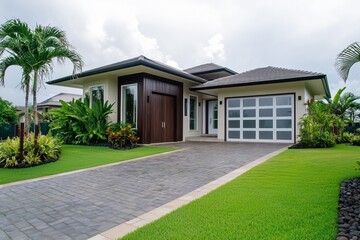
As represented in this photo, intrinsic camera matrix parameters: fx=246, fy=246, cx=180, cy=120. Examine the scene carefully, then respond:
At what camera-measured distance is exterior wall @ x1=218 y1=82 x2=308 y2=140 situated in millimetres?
12414

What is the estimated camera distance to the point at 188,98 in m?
15.8

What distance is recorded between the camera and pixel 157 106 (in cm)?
1344

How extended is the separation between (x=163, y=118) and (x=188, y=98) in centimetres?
274

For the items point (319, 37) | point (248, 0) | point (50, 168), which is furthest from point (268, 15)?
point (50, 168)

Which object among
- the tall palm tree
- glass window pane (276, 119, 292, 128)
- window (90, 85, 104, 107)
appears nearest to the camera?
the tall palm tree

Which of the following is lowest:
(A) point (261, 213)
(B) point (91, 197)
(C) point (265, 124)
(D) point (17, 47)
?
(B) point (91, 197)

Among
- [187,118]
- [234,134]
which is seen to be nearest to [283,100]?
[234,134]

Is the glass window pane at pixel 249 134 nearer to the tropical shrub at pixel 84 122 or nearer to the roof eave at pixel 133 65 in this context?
the roof eave at pixel 133 65

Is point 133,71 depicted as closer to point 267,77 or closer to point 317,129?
point 267,77

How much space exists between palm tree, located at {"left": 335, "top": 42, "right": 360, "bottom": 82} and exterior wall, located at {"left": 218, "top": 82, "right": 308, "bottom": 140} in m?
7.77

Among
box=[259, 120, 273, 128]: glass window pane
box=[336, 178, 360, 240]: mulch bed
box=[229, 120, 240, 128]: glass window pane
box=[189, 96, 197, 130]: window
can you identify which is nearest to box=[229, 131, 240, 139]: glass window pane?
box=[229, 120, 240, 128]: glass window pane

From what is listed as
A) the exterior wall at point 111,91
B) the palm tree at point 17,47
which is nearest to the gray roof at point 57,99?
the exterior wall at point 111,91

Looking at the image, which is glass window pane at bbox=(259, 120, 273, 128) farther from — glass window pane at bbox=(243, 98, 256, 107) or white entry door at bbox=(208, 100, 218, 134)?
white entry door at bbox=(208, 100, 218, 134)

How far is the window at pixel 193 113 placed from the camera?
1622cm
